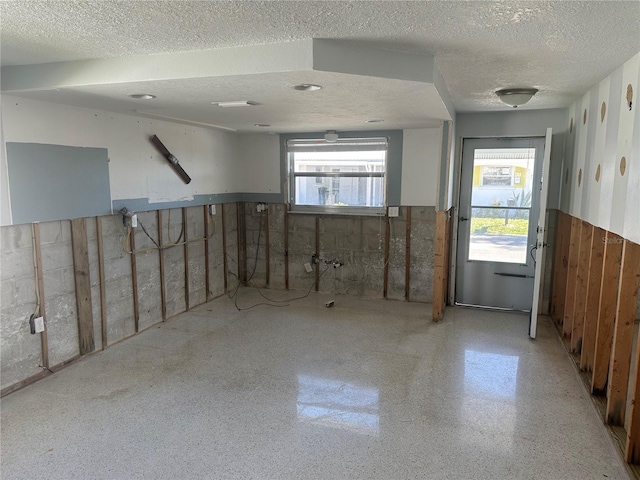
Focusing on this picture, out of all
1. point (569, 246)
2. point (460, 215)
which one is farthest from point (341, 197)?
point (569, 246)

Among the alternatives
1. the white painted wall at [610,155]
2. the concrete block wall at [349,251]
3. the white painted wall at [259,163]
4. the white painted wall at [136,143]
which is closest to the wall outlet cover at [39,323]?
the white painted wall at [136,143]

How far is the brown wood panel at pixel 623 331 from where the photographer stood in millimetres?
2477

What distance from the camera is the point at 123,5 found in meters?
1.77

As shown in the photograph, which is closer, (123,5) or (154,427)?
(123,5)

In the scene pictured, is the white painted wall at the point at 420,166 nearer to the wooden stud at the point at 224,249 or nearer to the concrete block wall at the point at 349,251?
the concrete block wall at the point at 349,251

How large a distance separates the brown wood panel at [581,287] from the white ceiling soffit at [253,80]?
1.60m

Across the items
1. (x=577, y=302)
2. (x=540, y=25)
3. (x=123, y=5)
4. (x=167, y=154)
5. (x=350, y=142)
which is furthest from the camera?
(x=350, y=142)

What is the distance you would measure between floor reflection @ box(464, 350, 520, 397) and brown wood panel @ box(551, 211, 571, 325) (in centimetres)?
117

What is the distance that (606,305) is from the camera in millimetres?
2930

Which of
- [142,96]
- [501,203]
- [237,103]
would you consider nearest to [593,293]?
[501,203]

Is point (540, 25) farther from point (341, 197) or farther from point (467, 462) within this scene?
point (341, 197)

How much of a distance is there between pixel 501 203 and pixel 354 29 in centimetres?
359

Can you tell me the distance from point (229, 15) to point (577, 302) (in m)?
3.62

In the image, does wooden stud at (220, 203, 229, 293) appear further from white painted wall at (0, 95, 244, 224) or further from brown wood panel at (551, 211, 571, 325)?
brown wood panel at (551, 211, 571, 325)
